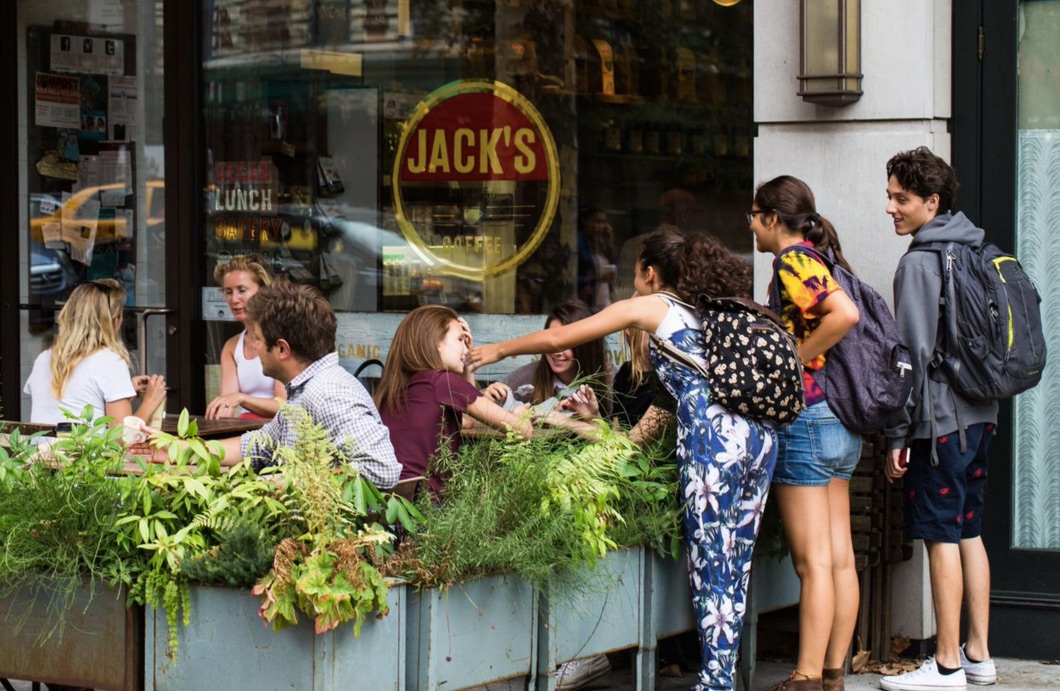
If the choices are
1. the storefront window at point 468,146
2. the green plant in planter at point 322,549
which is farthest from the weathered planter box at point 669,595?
the storefront window at point 468,146

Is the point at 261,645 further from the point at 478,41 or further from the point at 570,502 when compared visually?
the point at 478,41

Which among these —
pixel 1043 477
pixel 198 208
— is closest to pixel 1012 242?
pixel 1043 477

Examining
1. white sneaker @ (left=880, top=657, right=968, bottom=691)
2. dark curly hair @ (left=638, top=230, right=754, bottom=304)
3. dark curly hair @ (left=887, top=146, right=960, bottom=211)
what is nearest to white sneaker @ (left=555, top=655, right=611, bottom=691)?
white sneaker @ (left=880, top=657, right=968, bottom=691)

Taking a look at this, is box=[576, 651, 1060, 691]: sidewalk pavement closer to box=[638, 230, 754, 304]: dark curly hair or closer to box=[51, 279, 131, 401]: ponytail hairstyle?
box=[638, 230, 754, 304]: dark curly hair

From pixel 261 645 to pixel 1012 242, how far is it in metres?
3.63

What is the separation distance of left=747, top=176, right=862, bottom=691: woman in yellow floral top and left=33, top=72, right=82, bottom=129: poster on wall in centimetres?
540

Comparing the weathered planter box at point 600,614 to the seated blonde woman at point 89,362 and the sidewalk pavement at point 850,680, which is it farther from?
the seated blonde woman at point 89,362

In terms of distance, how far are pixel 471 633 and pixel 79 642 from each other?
3.59ft

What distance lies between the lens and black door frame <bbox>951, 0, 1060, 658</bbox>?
6.12m

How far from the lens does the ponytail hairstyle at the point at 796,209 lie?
522cm

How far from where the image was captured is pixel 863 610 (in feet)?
19.6

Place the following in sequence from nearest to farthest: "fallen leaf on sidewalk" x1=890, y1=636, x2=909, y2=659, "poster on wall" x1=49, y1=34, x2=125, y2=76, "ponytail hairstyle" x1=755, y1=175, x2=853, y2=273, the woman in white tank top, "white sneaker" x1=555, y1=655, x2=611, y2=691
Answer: "ponytail hairstyle" x1=755, y1=175, x2=853, y2=273, "white sneaker" x1=555, y1=655, x2=611, y2=691, "fallen leaf on sidewalk" x1=890, y1=636, x2=909, y2=659, the woman in white tank top, "poster on wall" x1=49, y1=34, x2=125, y2=76

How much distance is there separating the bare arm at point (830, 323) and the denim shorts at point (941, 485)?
0.68 m

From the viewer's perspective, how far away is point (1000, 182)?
6.14 meters
